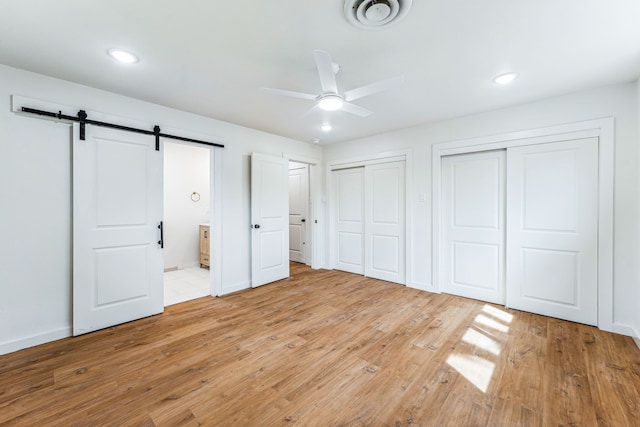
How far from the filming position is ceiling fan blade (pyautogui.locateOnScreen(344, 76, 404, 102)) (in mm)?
1899

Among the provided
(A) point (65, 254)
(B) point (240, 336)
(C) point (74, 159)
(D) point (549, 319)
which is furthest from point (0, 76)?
(D) point (549, 319)

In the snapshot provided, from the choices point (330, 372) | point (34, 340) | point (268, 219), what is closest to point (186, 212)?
point (268, 219)

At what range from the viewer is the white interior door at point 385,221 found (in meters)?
4.30

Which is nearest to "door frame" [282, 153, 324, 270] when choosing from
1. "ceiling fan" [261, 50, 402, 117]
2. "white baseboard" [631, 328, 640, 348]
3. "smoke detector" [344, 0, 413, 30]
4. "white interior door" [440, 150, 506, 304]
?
"white interior door" [440, 150, 506, 304]

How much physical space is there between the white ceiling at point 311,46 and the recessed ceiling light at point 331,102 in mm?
324

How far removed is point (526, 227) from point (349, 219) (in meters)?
2.69


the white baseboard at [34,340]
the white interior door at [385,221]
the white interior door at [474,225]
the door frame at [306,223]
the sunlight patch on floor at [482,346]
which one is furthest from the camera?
the door frame at [306,223]

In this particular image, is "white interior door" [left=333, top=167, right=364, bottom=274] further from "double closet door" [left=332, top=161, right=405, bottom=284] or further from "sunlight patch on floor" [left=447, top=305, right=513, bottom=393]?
"sunlight patch on floor" [left=447, top=305, right=513, bottom=393]

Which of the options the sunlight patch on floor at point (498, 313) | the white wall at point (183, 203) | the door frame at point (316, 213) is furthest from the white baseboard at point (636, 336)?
the white wall at point (183, 203)

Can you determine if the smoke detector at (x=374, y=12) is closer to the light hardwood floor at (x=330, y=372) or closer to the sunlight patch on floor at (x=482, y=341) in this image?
the light hardwood floor at (x=330, y=372)

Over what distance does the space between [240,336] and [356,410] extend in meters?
1.38

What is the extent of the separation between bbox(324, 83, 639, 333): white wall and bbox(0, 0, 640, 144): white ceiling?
190 mm

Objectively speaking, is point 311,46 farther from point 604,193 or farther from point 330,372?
point 604,193

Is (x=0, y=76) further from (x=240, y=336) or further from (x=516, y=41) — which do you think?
(x=516, y=41)
